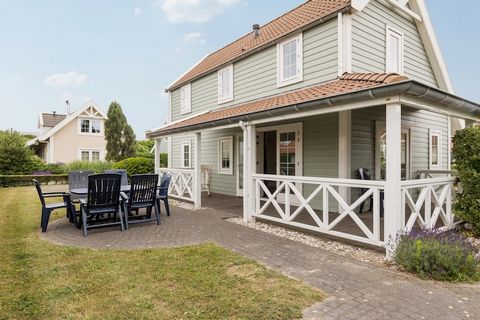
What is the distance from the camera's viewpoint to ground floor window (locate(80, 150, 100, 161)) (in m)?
27.8

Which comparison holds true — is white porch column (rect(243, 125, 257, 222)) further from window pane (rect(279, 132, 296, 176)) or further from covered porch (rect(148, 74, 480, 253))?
window pane (rect(279, 132, 296, 176))

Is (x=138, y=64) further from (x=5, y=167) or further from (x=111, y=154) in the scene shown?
(x=5, y=167)

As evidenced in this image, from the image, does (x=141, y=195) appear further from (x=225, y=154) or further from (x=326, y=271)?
(x=225, y=154)

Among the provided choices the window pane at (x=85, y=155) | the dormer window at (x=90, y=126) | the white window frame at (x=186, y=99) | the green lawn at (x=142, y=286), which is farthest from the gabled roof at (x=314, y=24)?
the window pane at (x=85, y=155)

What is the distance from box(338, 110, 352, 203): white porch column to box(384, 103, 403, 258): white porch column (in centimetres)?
318

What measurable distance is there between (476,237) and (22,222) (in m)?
10.4

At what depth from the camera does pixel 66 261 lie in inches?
182

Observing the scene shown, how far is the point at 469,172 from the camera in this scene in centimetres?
607

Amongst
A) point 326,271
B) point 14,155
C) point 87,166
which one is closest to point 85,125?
point 87,166

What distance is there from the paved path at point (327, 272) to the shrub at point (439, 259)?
191mm

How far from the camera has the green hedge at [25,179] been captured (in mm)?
17844

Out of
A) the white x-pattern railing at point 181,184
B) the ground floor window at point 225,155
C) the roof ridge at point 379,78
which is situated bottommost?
the white x-pattern railing at point 181,184

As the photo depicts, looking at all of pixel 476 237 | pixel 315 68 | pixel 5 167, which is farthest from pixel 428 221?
pixel 5 167

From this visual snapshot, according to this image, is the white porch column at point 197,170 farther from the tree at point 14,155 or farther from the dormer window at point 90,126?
the dormer window at point 90,126
